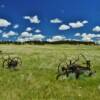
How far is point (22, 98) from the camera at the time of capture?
66.7ft

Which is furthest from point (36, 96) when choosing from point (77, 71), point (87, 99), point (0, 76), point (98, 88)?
point (0, 76)

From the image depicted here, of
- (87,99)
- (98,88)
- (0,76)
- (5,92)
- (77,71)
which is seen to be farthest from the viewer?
(0,76)

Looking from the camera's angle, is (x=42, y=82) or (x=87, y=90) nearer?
(x=87, y=90)

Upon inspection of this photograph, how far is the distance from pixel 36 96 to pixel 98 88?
4.46 m

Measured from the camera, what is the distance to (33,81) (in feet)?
87.9

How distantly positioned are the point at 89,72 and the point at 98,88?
4694mm

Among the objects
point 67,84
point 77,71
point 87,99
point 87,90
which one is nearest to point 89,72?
point 77,71

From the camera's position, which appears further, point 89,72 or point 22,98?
point 89,72

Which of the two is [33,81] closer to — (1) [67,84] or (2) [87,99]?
(1) [67,84]

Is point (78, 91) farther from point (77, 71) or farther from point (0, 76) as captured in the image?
point (0, 76)

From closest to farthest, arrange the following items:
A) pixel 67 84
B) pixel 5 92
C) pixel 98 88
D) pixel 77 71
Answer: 1. pixel 5 92
2. pixel 98 88
3. pixel 67 84
4. pixel 77 71

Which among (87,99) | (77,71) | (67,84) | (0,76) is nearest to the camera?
(87,99)

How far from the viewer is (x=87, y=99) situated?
66.4ft

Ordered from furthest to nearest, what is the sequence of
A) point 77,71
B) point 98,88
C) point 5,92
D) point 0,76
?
point 0,76 → point 77,71 → point 98,88 → point 5,92
